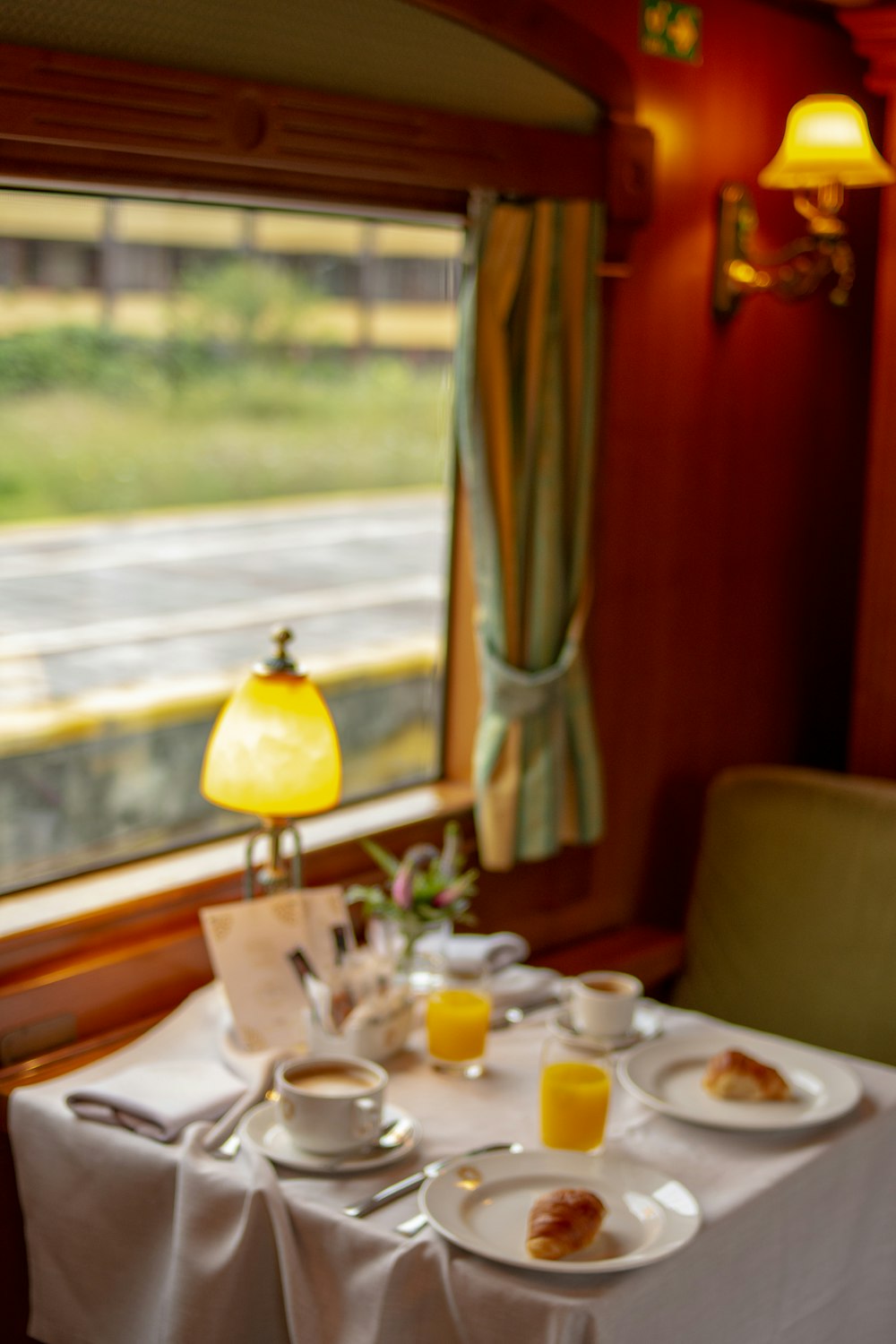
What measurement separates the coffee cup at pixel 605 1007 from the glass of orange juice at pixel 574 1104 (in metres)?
0.30

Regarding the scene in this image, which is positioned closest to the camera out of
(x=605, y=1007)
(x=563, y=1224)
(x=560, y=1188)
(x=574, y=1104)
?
(x=563, y=1224)

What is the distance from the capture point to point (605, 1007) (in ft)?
7.20

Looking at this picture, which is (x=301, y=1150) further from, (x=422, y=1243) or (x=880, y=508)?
(x=880, y=508)

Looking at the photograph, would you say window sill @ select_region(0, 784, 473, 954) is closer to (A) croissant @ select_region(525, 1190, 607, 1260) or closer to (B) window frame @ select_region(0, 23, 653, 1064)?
(B) window frame @ select_region(0, 23, 653, 1064)

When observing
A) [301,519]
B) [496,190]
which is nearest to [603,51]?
[496,190]

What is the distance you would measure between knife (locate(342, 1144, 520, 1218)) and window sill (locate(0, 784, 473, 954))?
28.6 inches

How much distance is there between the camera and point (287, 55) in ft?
7.55

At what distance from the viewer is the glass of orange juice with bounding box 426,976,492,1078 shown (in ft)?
6.89

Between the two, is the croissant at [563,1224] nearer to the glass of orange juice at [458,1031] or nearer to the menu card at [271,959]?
the glass of orange juice at [458,1031]

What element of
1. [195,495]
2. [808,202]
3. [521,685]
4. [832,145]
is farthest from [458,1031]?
[195,495]

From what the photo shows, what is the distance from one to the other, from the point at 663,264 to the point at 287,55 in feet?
3.40

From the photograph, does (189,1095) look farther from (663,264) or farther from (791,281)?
(791,281)

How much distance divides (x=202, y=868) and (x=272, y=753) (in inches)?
21.8

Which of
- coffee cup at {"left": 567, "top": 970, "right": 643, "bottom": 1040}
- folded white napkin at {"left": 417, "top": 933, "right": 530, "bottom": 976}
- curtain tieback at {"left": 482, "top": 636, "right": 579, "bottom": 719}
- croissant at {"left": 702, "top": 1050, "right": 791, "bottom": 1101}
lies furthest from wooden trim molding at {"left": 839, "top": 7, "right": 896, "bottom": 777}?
croissant at {"left": 702, "top": 1050, "right": 791, "bottom": 1101}
